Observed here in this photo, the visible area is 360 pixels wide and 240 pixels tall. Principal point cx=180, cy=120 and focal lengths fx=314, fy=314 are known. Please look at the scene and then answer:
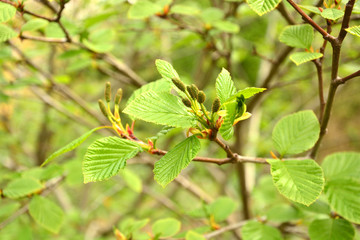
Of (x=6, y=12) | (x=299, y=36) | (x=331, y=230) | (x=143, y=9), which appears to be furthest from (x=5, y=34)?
(x=331, y=230)

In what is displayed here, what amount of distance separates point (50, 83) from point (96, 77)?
2928 millimetres

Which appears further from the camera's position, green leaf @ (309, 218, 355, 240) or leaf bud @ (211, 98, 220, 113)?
green leaf @ (309, 218, 355, 240)

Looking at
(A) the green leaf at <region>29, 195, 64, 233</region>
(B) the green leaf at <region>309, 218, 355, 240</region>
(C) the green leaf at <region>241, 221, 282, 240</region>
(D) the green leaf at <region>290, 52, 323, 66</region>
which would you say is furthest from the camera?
(A) the green leaf at <region>29, 195, 64, 233</region>

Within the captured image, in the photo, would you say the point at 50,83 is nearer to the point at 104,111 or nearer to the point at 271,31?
the point at 104,111

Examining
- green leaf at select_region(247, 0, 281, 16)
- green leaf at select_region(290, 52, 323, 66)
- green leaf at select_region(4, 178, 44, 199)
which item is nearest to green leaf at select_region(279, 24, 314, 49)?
green leaf at select_region(290, 52, 323, 66)

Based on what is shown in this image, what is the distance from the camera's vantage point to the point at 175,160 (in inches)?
25.1

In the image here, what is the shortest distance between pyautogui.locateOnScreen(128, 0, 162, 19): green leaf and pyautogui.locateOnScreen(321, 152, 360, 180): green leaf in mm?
787

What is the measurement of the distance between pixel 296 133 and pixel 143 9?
27.9 inches

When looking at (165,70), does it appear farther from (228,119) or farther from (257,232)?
(257,232)

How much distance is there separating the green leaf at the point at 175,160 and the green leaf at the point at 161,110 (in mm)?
48

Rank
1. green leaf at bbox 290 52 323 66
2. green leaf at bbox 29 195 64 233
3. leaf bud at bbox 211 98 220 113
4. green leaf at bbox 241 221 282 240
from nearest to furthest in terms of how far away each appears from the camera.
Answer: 1. leaf bud at bbox 211 98 220 113
2. green leaf at bbox 290 52 323 66
3. green leaf at bbox 241 221 282 240
4. green leaf at bbox 29 195 64 233

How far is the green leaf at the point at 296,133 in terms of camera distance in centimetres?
85

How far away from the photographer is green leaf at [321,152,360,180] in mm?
921

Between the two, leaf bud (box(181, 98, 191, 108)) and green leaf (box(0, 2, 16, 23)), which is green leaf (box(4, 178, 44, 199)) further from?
leaf bud (box(181, 98, 191, 108))
